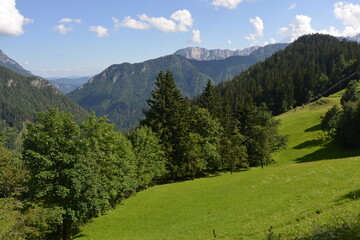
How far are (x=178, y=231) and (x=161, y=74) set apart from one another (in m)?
43.5

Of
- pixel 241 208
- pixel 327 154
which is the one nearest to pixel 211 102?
pixel 327 154

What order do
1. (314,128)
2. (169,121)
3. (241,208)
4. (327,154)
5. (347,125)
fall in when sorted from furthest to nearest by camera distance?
(314,128), (327,154), (347,125), (169,121), (241,208)

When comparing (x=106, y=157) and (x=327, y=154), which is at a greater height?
(x=106, y=157)

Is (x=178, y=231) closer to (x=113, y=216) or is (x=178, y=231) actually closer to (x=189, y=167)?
(x=113, y=216)

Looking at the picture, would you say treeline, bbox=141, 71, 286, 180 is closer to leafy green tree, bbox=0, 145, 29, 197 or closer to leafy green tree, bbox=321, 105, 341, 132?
leafy green tree, bbox=321, 105, 341, 132

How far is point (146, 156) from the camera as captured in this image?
5184 cm

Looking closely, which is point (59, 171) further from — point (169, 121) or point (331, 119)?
point (331, 119)

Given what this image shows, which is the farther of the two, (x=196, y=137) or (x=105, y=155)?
(x=196, y=137)

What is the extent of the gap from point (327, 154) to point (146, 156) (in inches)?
1889

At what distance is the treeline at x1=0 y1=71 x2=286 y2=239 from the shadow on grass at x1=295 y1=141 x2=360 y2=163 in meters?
8.46

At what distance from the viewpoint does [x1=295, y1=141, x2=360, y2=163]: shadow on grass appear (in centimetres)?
6385

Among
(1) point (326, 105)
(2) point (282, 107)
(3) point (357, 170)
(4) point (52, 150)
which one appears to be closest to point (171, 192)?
(4) point (52, 150)

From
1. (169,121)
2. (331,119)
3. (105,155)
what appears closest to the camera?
(105,155)

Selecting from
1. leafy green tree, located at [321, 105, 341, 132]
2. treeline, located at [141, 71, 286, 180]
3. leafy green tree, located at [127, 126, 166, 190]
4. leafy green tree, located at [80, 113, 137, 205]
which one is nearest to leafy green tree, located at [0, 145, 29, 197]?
leafy green tree, located at [80, 113, 137, 205]
